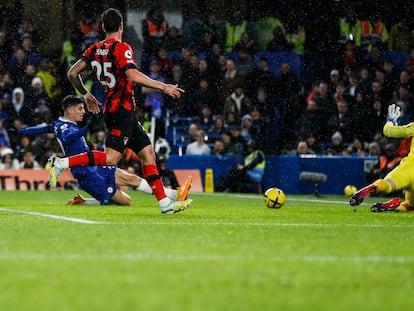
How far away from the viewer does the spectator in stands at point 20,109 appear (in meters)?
25.2

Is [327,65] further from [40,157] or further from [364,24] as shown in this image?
[40,157]

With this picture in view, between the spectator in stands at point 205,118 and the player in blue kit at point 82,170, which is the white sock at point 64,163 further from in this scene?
the spectator in stands at point 205,118

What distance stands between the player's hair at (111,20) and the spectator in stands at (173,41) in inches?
609

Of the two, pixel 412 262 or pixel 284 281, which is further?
pixel 412 262

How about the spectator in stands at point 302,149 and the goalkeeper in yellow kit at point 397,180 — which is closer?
the goalkeeper in yellow kit at point 397,180

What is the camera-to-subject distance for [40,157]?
24047 millimetres

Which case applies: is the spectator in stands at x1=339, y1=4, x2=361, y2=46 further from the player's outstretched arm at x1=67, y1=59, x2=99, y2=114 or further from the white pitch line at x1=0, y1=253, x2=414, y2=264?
the white pitch line at x1=0, y1=253, x2=414, y2=264

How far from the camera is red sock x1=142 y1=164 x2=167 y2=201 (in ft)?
37.3

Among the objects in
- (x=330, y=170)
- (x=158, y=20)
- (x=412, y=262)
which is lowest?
(x=330, y=170)

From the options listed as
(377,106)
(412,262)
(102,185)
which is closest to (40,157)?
(377,106)

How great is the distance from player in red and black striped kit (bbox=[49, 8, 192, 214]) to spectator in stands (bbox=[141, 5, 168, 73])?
1520 centimetres

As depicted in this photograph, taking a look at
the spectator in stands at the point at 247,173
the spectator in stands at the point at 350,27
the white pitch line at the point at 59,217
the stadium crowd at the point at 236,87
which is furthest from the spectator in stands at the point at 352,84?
the white pitch line at the point at 59,217

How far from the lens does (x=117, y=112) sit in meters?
11.6

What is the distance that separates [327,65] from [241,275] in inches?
854
